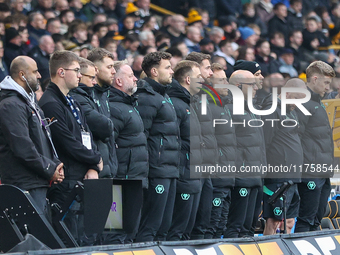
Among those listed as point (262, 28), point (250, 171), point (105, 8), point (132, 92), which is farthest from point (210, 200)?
point (262, 28)

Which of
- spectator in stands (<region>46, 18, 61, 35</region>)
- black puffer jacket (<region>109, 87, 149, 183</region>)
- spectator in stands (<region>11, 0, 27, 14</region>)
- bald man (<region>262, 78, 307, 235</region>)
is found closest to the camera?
black puffer jacket (<region>109, 87, 149, 183</region>)

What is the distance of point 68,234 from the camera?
516cm

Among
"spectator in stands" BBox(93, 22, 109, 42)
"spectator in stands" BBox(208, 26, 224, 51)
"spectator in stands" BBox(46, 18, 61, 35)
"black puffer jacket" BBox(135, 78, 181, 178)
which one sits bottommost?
"spectator in stands" BBox(208, 26, 224, 51)

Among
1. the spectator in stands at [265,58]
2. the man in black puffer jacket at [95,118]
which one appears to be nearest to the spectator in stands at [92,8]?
the spectator in stands at [265,58]

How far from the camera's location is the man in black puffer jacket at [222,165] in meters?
7.45

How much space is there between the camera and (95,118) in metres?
5.95

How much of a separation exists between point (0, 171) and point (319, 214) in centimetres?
430

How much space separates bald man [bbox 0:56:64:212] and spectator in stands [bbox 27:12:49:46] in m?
4.60

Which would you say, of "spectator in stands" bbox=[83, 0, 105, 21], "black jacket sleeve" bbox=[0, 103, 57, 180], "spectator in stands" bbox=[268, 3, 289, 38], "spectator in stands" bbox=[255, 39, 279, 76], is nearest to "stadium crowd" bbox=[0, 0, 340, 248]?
"black jacket sleeve" bbox=[0, 103, 57, 180]

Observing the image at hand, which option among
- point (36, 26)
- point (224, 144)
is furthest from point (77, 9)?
point (224, 144)

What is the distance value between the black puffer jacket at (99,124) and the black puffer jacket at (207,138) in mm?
1388

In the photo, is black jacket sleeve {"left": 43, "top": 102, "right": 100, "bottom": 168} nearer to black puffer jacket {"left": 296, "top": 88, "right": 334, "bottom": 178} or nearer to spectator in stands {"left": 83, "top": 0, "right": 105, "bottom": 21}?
black puffer jacket {"left": 296, "top": 88, "right": 334, "bottom": 178}

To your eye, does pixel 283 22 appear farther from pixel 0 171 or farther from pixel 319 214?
pixel 0 171

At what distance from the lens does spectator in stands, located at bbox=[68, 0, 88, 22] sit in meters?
11.7
